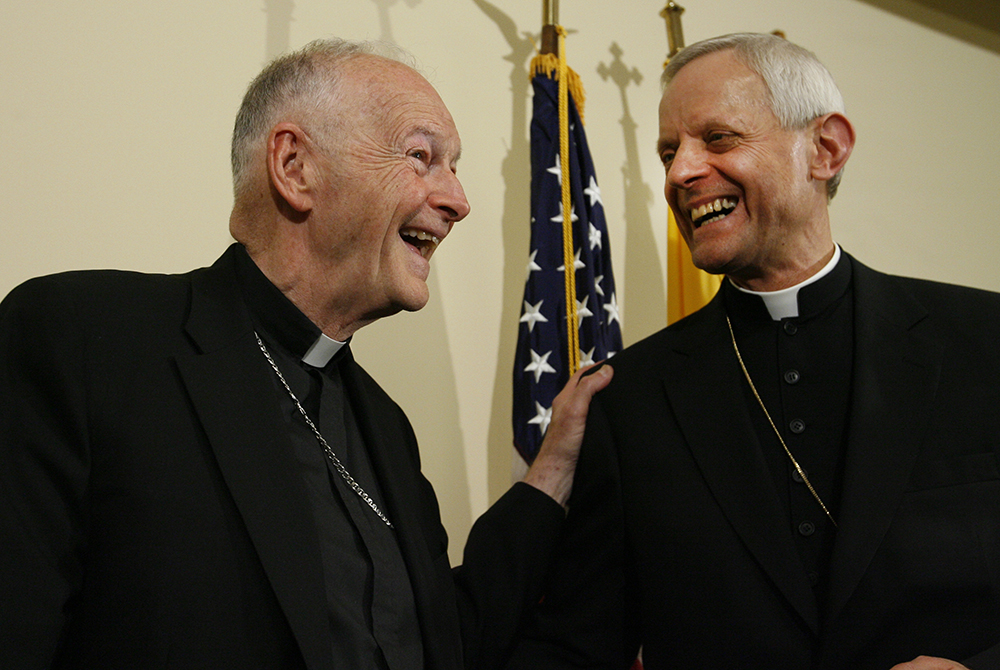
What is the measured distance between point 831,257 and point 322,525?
4.49 ft

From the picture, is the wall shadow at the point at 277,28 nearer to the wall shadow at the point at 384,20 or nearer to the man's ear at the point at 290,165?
the wall shadow at the point at 384,20

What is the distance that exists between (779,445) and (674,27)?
2217mm

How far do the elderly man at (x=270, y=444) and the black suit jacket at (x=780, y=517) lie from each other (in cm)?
15

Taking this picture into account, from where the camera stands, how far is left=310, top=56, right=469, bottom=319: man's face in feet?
5.99

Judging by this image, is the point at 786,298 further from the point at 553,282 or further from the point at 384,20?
the point at 384,20

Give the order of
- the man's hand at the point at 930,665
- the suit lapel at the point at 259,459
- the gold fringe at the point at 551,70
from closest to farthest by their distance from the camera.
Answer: the suit lapel at the point at 259,459
the man's hand at the point at 930,665
the gold fringe at the point at 551,70

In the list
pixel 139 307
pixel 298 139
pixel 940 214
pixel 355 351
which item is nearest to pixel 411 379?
pixel 355 351

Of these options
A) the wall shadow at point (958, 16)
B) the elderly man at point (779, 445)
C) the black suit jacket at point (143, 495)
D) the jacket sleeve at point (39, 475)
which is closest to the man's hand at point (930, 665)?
the elderly man at point (779, 445)

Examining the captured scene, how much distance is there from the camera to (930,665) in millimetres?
1527

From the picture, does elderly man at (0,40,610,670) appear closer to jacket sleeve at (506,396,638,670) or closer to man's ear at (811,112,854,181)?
jacket sleeve at (506,396,638,670)

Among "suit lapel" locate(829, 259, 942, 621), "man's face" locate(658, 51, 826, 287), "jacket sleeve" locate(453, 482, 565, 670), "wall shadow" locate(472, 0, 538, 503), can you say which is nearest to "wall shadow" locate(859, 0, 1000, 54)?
"wall shadow" locate(472, 0, 538, 503)

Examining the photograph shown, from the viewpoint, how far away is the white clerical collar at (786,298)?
206 centimetres

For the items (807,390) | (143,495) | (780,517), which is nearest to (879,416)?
(807,390)

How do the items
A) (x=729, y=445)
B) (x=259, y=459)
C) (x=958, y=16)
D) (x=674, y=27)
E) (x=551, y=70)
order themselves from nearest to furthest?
(x=259, y=459) → (x=729, y=445) → (x=551, y=70) → (x=674, y=27) → (x=958, y=16)
